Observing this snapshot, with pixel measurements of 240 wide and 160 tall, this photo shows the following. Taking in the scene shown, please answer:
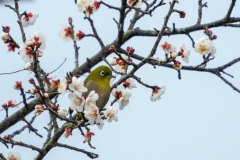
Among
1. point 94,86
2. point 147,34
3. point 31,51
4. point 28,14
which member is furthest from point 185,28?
point 31,51

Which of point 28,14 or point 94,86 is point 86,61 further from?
point 28,14

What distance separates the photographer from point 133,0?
18.1 feet

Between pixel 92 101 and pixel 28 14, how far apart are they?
127 cm

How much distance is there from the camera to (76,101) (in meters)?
3.96

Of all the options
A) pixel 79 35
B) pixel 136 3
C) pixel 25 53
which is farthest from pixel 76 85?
pixel 136 3

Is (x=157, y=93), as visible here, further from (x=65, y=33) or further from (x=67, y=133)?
(x=65, y=33)

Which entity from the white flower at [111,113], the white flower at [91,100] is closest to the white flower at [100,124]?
the white flower at [111,113]

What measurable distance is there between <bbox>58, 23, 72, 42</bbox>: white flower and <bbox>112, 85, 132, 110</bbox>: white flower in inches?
37.7

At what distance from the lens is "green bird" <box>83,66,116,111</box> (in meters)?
5.34

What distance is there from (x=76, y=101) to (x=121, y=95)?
2.09 feet

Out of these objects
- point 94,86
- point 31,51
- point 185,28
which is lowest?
point 31,51

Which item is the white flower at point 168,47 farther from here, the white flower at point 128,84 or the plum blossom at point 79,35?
the plum blossom at point 79,35

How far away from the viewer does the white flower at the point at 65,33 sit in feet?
17.1

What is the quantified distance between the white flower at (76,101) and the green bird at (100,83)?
→ 129cm
